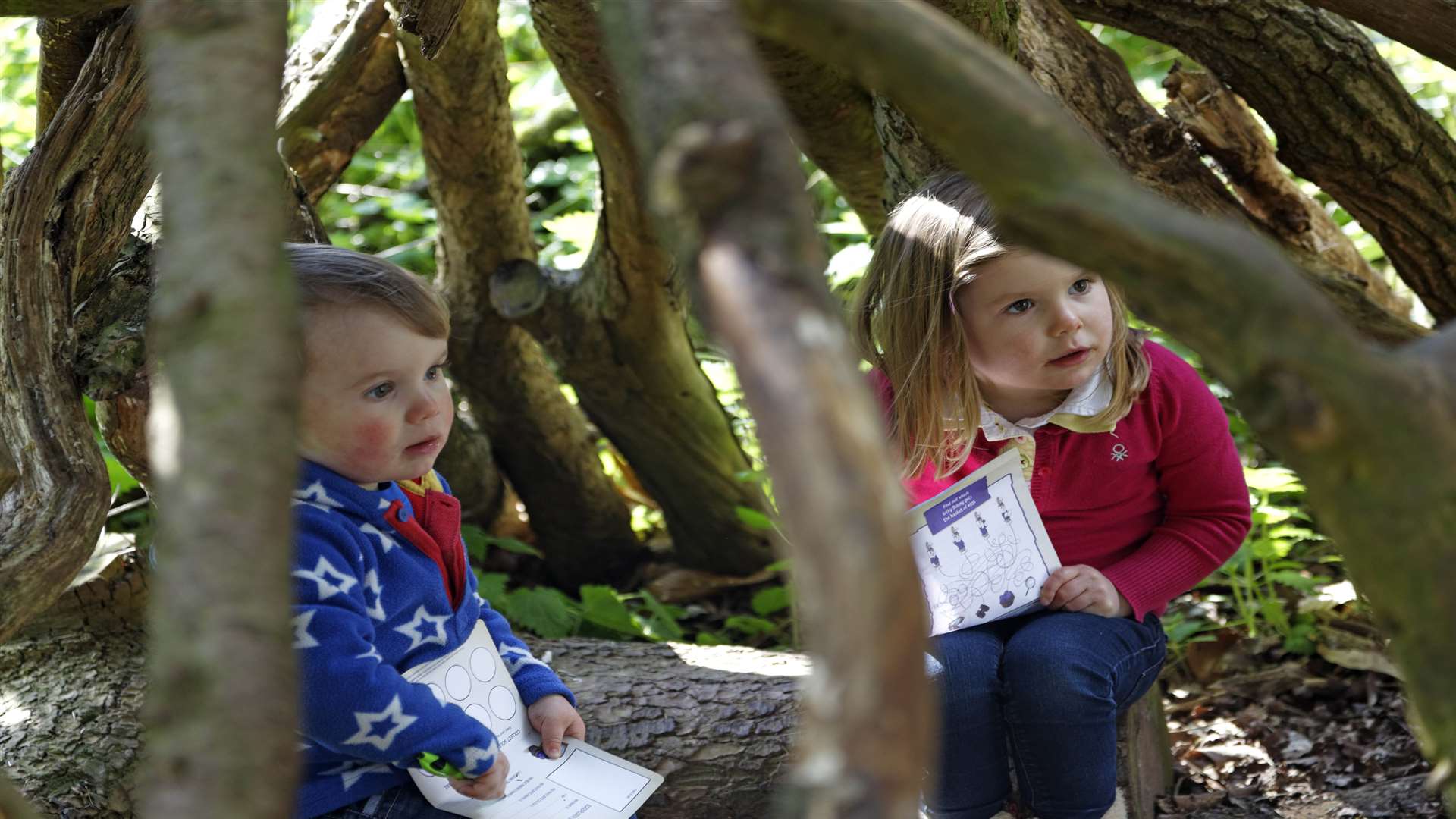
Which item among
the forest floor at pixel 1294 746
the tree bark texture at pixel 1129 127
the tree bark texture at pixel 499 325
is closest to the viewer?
the forest floor at pixel 1294 746

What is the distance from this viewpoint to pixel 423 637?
6.50 ft

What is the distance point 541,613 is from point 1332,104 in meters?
2.25

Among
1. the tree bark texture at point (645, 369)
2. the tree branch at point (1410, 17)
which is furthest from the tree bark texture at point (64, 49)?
the tree branch at point (1410, 17)

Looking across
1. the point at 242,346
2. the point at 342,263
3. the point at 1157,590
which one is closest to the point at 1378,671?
the point at 1157,590

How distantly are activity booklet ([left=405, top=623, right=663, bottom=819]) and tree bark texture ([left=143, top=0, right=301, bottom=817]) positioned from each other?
3.57ft

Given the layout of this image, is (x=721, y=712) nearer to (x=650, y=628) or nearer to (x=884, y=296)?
(x=884, y=296)

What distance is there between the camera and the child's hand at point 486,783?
1.87m

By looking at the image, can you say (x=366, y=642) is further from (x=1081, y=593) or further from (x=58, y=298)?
(x=1081, y=593)

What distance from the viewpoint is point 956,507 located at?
7.46 ft

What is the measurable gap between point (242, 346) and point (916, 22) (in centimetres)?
57

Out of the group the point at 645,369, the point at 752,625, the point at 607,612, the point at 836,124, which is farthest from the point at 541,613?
the point at 836,124

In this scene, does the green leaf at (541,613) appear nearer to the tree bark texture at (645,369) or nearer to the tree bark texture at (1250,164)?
the tree bark texture at (645,369)

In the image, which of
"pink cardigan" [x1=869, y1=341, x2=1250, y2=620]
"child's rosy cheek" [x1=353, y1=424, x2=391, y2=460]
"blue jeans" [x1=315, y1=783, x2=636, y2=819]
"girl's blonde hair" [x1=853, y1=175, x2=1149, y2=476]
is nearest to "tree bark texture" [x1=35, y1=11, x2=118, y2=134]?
"child's rosy cheek" [x1=353, y1=424, x2=391, y2=460]

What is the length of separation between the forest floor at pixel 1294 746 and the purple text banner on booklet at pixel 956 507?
89 cm
